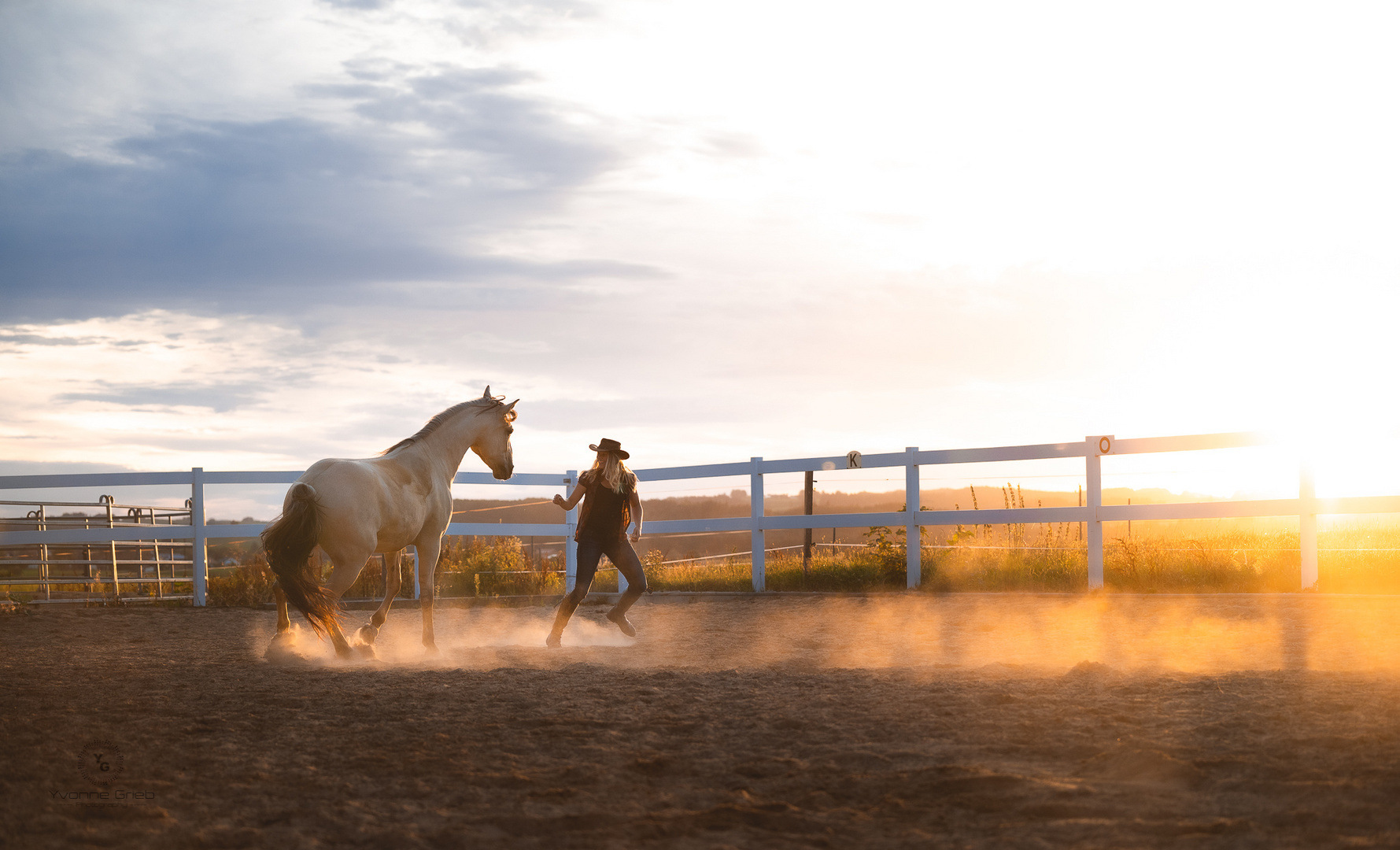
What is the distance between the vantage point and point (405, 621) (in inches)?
441

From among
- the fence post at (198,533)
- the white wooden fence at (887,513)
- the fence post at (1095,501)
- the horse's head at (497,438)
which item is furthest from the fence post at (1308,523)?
the fence post at (198,533)

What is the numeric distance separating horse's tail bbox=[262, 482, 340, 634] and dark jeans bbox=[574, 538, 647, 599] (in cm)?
189

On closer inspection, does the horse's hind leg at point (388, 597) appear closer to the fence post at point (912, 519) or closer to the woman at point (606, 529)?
the woman at point (606, 529)

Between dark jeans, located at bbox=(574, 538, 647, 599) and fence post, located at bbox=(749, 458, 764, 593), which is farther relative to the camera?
fence post, located at bbox=(749, 458, 764, 593)

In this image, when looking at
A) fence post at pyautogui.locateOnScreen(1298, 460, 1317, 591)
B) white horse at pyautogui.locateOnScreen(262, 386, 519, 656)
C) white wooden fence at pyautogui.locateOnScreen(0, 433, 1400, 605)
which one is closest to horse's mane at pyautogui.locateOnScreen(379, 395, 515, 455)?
white horse at pyautogui.locateOnScreen(262, 386, 519, 656)

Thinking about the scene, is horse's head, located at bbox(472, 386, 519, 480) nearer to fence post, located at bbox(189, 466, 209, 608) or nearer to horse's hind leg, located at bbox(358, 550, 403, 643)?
horse's hind leg, located at bbox(358, 550, 403, 643)

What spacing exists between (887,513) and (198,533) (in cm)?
876

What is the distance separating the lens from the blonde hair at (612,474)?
27.7 feet

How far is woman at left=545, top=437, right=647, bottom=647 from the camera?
843cm

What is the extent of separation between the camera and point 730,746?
4285mm

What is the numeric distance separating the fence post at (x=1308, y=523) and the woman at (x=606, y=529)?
6671 millimetres

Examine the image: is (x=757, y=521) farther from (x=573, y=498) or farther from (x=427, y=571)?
(x=427, y=571)

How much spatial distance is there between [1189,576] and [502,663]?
772 cm

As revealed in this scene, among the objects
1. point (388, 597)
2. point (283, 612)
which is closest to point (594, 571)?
point (388, 597)
